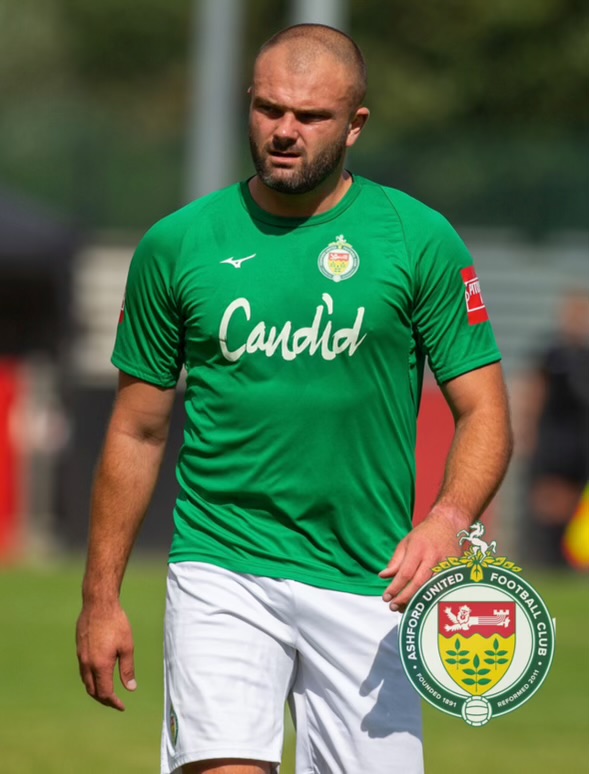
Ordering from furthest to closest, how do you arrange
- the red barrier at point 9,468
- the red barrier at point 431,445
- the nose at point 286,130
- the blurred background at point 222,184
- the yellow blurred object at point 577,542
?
the red barrier at point 9,468 < the blurred background at point 222,184 < the red barrier at point 431,445 < the yellow blurred object at point 577,542 < the nose at point 286,130

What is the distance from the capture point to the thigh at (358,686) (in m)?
5.01

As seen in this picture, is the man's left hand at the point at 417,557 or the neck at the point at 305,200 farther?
the neck at the point at 305,200

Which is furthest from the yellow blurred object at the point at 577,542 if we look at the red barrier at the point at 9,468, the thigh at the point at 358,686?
the thigh at the point at 358,686

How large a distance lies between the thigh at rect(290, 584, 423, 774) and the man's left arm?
0.26 m

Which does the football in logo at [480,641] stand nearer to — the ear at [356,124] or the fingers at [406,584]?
the fingers at [406,584]

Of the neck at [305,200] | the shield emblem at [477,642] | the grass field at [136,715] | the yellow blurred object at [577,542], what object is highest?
the neck at [305,200]

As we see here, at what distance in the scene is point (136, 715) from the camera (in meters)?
9.94

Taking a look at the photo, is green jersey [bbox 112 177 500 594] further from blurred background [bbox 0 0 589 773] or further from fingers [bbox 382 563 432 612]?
blurred background [bbox 0 0 589 773]

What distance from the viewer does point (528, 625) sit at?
468 cm

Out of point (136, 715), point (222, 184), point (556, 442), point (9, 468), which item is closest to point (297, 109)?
point (136, 715)

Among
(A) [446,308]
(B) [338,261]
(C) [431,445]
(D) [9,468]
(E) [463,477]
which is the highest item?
(B) [338,261]

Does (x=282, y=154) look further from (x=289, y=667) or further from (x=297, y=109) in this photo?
(x=289, y=667)

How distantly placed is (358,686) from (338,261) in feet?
3.84

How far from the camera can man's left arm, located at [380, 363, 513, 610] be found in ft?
15.1
